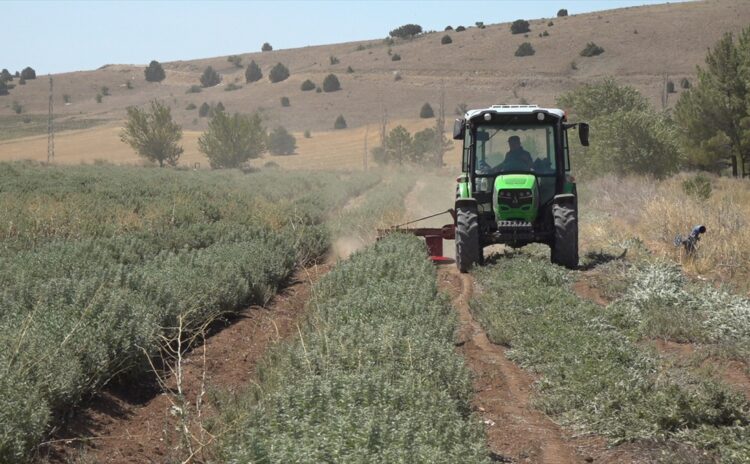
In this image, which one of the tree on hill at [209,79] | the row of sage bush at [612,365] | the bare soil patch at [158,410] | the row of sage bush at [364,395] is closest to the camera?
the row of sage bush at [364,395]

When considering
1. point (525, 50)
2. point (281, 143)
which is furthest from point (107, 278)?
point (525, 50)

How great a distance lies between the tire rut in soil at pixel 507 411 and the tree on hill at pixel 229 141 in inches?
1955

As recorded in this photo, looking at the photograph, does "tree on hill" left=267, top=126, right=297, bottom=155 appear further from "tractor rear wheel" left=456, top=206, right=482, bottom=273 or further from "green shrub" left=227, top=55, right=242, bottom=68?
"green shrub" left=227, top=55, right=242, bottom=68

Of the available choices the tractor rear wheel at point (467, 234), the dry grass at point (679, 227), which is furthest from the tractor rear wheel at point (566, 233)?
the dry grass at point (679, 227)

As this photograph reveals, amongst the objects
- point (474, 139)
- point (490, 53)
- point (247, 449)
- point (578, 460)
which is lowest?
point (578, 460)

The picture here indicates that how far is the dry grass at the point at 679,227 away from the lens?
13578mm

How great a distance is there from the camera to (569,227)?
13.6 metres

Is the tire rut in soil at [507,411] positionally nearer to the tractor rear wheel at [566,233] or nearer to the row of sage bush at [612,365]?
the row of sage bush at [612,365]

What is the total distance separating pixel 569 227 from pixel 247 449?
30.9ft

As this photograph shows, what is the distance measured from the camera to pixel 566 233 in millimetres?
13688

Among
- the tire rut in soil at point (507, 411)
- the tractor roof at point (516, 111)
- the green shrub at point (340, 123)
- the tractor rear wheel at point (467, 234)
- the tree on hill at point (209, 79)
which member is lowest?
the tire rut in soil at point (507, 411)

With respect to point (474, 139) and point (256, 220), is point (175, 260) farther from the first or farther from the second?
point (256, 220)

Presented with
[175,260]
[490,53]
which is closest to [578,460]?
[175,260]

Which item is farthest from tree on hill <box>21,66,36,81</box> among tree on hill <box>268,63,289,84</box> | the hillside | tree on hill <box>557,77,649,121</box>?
tree on hill <box>557,77,649,121</box>
